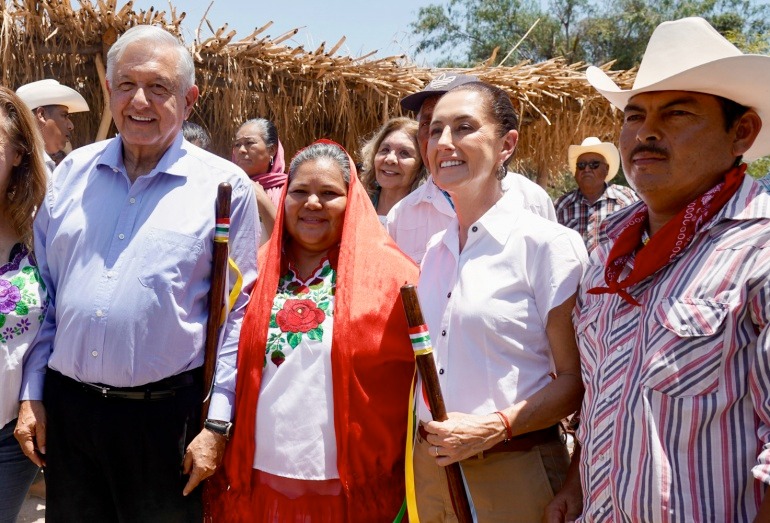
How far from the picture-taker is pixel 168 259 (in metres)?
2.24

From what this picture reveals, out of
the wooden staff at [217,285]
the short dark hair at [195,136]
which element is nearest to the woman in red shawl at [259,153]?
the short dark hair at [195,136]

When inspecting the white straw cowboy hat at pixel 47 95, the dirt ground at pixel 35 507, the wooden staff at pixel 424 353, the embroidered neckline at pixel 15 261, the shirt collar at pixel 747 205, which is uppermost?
the white straw cowboy hat at pixel 47 95

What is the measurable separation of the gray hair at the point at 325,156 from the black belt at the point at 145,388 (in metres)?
0.85

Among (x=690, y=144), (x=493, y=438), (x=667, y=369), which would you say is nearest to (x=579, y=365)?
(x=493, y=438)

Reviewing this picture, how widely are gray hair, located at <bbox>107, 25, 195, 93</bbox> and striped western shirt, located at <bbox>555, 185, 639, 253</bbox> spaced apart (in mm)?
4987

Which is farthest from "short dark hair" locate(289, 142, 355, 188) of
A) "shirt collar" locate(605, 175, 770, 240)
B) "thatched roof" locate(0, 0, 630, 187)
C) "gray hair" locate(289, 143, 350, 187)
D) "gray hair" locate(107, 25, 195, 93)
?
"thatched roof" locate(0, 0, 630, 187)

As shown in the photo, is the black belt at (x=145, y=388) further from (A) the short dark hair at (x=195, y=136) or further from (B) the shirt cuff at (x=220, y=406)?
(A) the short dark hair at (x=195, y=136)

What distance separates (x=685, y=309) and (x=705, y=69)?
59 cm

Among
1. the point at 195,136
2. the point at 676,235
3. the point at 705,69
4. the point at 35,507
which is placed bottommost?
the point at 35,507

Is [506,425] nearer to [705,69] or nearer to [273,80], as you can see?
[705,69]

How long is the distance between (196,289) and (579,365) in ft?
4.21

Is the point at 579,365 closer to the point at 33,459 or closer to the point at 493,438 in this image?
the point at 493,438

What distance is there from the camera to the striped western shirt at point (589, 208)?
6789 millimetres

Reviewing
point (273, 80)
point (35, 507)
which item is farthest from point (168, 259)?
point (273, 80)
